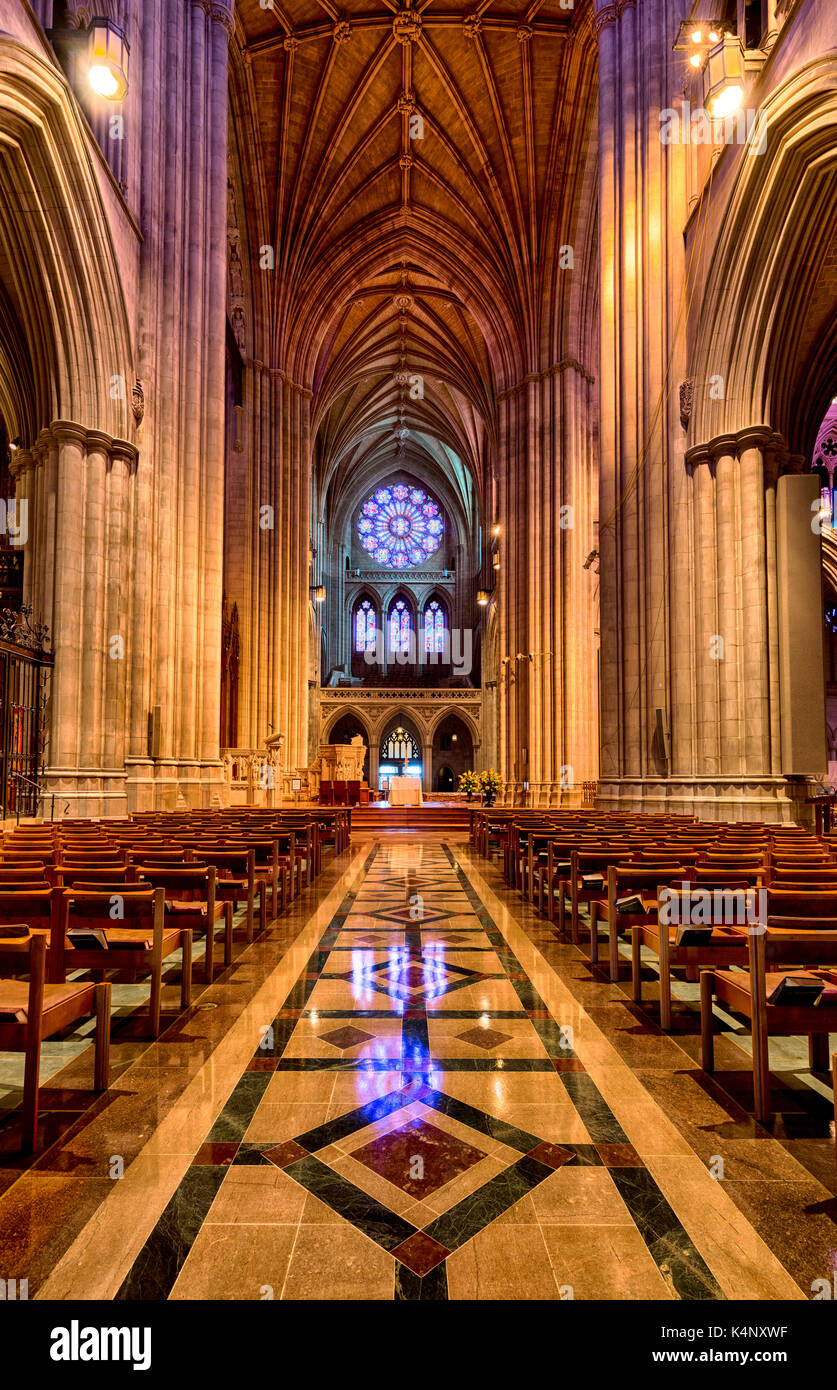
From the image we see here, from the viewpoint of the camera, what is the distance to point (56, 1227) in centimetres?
216

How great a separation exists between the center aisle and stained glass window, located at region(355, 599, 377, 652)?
4271cm

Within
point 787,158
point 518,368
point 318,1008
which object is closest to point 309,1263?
point 318,1008

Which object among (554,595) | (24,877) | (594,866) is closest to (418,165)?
(554,595)

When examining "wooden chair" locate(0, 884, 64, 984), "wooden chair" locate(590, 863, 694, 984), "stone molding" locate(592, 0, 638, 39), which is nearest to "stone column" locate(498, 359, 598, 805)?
"stone molding" locate(592, 0, 638, 39)

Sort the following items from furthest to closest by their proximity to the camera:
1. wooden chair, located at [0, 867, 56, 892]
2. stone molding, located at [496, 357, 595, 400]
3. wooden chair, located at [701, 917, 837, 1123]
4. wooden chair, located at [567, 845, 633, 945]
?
stone molding, located at [496, 357, 595, 400], wooden chair, located at [567, 845, 633, 945], wooden chair, located at [0, 867, 56, 892], wooden chair, located at [701, 917, 837, 1123]

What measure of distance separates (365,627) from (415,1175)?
44858 mm

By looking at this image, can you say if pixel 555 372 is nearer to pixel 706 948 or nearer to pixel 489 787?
pixel 489 787

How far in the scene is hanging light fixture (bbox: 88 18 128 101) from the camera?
8070 millimetres

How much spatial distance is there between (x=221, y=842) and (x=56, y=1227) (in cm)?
385

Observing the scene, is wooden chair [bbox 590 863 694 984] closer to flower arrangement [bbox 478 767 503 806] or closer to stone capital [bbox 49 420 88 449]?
stone capital [bbox 49 420 88 449]

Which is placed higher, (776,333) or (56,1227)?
(776,333)
